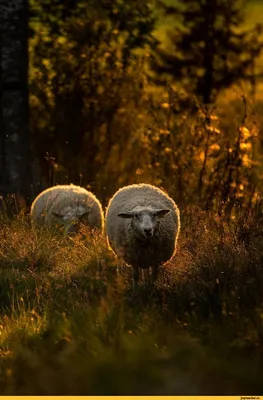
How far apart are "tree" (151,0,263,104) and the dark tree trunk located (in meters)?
6.28

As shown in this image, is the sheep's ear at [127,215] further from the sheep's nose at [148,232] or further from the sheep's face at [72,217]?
the sheep's face at [72,217]

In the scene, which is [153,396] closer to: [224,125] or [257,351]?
[257,351]

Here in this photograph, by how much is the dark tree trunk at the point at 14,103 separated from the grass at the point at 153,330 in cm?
359

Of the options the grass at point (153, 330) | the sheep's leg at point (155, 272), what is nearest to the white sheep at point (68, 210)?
the grass at point (153, 330)

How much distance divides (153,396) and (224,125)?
47.3 ft

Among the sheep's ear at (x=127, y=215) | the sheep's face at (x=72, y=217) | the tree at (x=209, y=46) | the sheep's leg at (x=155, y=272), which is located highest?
the tree at (x=209, y=46)

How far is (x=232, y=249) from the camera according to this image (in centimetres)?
718

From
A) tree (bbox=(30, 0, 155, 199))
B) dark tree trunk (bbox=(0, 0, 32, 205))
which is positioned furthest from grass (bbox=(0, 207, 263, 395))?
tree (bbox=(30, 0, 155, 199))

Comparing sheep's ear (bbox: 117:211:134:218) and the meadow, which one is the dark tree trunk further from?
sheep's ear (bbox: 117:211:134:218)

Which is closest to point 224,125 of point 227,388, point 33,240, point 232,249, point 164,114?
point 164,114

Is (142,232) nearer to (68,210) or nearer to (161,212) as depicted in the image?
(161,212)

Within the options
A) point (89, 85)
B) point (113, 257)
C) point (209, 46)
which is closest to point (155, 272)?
point (113, 257)

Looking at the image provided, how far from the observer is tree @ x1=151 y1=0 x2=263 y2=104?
18.3 m

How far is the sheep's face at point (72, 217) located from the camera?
10.7 m
